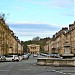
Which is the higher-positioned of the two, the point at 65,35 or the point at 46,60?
the point at 65,35

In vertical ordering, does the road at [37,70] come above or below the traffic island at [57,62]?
below

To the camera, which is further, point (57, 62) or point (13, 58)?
point (13, 58)

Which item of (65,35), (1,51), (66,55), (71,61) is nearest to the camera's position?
(71,61)

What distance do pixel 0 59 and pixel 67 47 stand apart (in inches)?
859

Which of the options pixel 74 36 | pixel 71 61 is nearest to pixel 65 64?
pixel 71 61

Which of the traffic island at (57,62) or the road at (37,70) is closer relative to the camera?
the road at (37,70)

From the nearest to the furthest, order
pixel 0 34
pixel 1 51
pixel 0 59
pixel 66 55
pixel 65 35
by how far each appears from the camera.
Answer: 1. pixel 66 55
2. pixel 0 59
3. pixel 0 34
4. pixel 1 51
5. pixel 65 35

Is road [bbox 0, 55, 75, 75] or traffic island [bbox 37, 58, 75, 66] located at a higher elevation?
traffic island [bbox 37, 58, 75, 66]

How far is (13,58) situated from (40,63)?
2785 centimetres

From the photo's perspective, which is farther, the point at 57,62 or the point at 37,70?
the point at 57,62

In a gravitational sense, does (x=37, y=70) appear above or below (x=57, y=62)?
below

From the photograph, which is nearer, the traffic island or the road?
the road

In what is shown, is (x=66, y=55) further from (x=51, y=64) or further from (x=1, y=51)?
(x=1, y=51)

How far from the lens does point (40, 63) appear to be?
4525 centimetres
